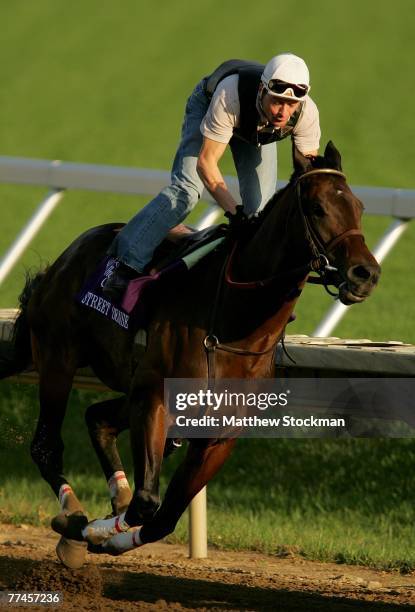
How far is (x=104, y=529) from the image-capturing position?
230 inches

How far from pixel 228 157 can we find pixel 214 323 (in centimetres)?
1406

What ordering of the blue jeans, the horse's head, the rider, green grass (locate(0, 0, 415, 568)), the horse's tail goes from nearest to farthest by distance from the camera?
the horse's head → the rider → the blue jeans → the horse's tail → green grass (locate(0, 0, 415, 568))

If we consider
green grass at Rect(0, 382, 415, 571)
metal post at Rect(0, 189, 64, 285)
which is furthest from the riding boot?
metal post at Rect(0, 189, 64, 285)

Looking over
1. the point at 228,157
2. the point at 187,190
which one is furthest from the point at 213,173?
the point at 228,157

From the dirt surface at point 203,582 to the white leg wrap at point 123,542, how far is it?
8.4 inches

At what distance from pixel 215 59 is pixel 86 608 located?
58.8ft

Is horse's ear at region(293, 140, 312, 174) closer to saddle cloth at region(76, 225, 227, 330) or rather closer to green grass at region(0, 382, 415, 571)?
saddle cloth at region(76, 225, 227, 330)

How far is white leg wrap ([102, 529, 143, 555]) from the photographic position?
573 centimetres

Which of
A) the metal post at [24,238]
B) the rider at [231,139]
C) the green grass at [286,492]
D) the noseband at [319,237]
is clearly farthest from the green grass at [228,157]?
the noseband at [319,237]

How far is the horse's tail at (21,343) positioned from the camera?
7.04m

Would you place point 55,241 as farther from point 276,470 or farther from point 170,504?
point 170,504

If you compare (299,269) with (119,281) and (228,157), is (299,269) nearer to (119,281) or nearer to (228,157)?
(119,281)

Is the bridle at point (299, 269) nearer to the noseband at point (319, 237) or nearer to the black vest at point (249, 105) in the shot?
the noseband at point (319, 237)

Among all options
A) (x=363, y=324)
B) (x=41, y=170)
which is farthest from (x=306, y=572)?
(x=363, y=324)
